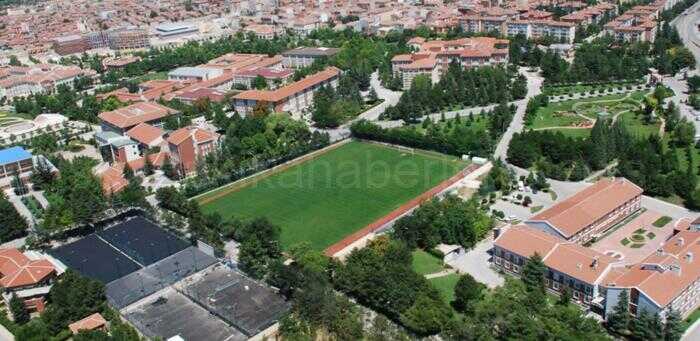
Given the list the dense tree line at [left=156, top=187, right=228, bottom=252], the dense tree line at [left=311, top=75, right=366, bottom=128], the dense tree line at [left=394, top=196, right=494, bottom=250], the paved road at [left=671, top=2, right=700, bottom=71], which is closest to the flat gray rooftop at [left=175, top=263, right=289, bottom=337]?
the dense tree line at [left=156, top=187, right=228, bottom=252]

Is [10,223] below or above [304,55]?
below

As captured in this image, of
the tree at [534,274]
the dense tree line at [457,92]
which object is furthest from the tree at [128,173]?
the tree at [534,274]

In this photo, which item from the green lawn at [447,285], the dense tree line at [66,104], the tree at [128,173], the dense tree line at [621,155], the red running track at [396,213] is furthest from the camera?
the dense tree line at [66,104]

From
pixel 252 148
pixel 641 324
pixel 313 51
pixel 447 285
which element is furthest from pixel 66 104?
pixel 641 324

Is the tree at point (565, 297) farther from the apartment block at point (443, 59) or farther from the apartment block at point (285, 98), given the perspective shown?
the apartment block at point (443, 59)

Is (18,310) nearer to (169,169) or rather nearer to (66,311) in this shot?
(66,311)

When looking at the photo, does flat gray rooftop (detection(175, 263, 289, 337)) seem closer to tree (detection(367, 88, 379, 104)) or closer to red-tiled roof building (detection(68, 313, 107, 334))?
red-tiled roof building (detection(68, 313, 107, 334))
